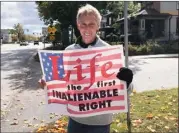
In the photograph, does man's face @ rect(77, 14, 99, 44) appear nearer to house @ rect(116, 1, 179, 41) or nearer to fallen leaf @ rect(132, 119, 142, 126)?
fallen leaf @ rect(132, 119, 142, 126)

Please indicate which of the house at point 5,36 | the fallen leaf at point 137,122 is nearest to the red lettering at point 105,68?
the fallen leaf at point 137,122

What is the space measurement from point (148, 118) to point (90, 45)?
142 inches

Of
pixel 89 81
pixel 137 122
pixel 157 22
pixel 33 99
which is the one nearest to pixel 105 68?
pixel 89 81

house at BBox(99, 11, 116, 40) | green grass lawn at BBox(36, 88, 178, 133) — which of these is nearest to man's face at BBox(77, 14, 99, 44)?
green grass lawn at BBox(36, 88, 178, 133)

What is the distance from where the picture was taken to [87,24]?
3266 millimetres

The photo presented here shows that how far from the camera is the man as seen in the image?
128 inches

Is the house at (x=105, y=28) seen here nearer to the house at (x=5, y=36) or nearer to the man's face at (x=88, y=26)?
the house at (x=5, y=36)

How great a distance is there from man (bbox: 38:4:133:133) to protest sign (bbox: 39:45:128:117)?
0.05 m

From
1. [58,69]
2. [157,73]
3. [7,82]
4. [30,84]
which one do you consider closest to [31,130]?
[58,69]

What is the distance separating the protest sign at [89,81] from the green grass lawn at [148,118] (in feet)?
8.79

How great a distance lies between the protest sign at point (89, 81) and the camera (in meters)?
3.40

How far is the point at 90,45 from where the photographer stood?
3371 millimetres

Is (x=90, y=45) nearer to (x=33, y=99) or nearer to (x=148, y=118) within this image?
(x=148, y=118)

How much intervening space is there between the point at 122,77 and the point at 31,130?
3986 mm
